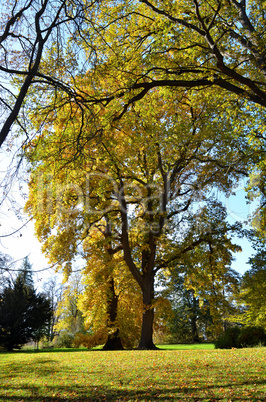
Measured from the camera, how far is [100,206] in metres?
17.2

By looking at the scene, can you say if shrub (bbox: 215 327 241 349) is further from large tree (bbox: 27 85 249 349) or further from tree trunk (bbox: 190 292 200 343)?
tree trunk (bbox: 190 292 200 343)

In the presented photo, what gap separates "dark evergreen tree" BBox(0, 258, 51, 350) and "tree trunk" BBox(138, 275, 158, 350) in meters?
11.3

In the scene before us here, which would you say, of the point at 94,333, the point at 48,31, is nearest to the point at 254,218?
the point at 48,31

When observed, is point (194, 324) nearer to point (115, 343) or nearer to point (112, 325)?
point (115, 343)

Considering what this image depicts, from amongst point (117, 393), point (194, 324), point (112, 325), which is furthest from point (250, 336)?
point (194, 324)

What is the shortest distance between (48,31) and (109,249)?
54.7ft

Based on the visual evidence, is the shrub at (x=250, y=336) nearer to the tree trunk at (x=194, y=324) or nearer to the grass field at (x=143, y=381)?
the grass field at (x=143, y=381)

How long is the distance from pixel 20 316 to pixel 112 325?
8908mm

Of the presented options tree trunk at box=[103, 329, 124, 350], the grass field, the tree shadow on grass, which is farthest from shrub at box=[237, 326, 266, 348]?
the tree shadow on grass

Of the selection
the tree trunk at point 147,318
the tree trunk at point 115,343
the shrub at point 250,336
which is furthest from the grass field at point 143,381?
the tree trunk at point 115,343

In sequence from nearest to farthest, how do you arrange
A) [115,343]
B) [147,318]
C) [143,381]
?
[143,381] < [147,318] < [115,343]

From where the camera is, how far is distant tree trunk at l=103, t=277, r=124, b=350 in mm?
20844

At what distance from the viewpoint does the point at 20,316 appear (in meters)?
26.1

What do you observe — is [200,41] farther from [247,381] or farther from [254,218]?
[247,381]
